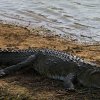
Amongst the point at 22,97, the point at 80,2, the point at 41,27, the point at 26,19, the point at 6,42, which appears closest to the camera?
the point at 22,97

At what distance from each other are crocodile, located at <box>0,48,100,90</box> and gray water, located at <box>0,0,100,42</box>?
2713 millimetres

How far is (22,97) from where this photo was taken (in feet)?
16.8

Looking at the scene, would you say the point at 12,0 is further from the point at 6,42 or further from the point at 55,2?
the point at 6,42

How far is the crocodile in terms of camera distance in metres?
5.62

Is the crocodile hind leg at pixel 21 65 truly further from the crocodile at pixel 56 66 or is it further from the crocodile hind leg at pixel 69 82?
the crocodile hind leg at pixel 69 82

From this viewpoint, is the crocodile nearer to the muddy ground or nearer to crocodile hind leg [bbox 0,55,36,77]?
crocodile hind leg [bbox 0,55,36,77]

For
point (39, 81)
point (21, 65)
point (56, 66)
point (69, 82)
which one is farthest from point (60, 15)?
point (69, 82)

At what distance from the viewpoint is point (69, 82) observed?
5.65 metres

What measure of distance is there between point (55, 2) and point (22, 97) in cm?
914

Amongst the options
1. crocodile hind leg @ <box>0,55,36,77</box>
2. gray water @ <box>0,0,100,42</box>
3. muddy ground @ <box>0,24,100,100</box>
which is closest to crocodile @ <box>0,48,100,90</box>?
crocodile hind leg @ <box>0,55,36,77</box>

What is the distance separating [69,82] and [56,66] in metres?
0.57

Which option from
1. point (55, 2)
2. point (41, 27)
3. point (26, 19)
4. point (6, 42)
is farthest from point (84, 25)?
point (55, 2)

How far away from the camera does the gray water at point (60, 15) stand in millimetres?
9853

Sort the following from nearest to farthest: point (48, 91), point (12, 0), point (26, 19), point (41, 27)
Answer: point (48, 91) < point (41, 27) < point (26, 19) < point (12, 0)
